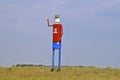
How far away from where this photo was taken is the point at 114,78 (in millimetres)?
17656

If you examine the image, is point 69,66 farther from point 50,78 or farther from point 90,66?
point 50,78

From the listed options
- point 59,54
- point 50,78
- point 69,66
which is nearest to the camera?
point 50,78

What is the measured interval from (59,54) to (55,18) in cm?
192

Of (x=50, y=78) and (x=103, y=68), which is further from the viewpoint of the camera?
(x=103, y=68)

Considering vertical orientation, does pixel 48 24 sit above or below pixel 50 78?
above

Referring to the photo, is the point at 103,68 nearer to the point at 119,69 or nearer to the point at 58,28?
the point at 119,69

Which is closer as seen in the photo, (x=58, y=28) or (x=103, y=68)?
(x=58, y=28)

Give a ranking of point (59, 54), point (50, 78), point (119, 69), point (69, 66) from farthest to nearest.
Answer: point (69, 66)
point (119, 69)
point (59, 54)
point (50, 78)

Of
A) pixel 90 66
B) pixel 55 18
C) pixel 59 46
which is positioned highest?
pixel 55 18

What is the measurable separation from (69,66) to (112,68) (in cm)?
306

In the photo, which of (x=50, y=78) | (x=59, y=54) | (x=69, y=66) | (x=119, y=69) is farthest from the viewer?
→ (x=69, y=66)

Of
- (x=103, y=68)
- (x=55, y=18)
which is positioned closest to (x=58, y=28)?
(x=55, y=18)

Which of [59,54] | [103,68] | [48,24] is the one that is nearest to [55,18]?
[48,24]

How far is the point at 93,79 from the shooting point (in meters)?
16.8
